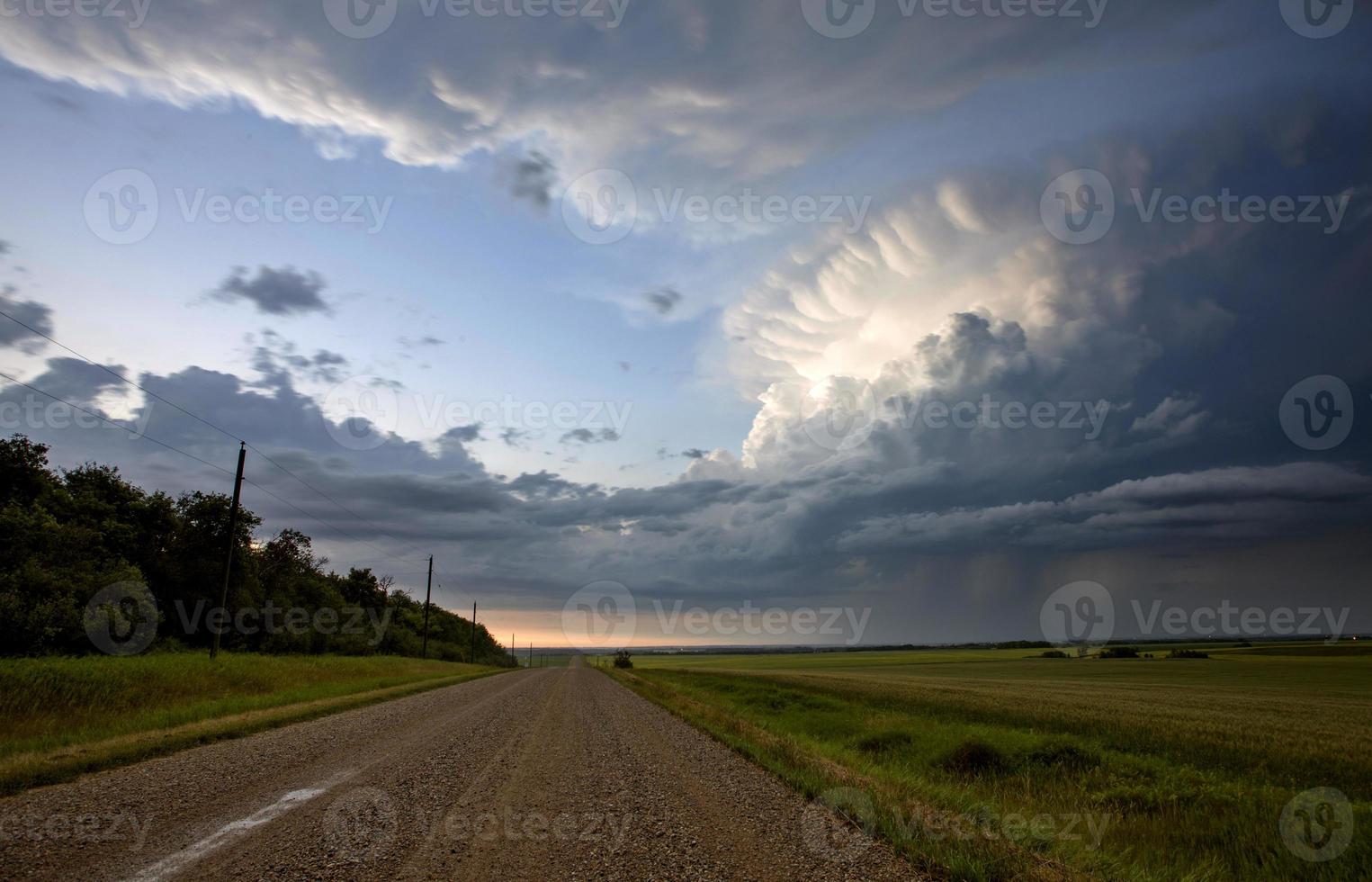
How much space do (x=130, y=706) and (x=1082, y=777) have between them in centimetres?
2363


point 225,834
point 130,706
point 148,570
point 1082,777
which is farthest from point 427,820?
point 148,570

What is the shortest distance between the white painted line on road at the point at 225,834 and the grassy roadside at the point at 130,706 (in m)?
3.74

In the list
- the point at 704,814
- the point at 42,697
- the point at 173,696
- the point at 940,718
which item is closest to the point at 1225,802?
the point at 704,814

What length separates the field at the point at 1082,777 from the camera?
7.79m

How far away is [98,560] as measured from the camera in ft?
121

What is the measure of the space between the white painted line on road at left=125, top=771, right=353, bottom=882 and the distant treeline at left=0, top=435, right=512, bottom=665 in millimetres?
27296

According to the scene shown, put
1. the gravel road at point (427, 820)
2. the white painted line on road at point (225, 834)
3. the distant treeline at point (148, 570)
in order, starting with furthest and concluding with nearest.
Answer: the distant treeline at point (148, 570) → the gravel road at point (427, 820) → the white painted line on road at point (225, 834)

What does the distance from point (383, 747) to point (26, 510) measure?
35898 mm

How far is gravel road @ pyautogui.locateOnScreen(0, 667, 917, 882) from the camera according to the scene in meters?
6.21

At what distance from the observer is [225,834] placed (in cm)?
700

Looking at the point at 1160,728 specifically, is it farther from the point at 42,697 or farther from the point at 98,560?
the point at 98,560

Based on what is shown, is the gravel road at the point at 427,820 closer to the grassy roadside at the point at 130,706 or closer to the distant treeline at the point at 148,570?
the grassy roadside at the point at 130,706

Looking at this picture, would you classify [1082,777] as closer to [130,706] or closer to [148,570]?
[130,706]

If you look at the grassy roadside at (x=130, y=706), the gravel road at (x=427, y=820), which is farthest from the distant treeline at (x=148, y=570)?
the gravel road at (x=427, y=820)
